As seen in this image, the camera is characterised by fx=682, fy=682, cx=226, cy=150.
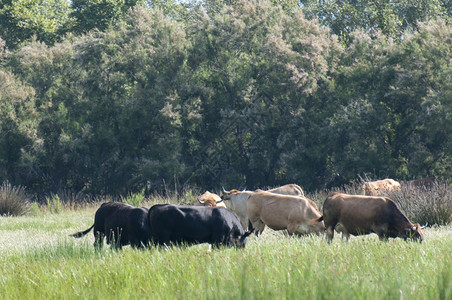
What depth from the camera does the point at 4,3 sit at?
44.2 metres

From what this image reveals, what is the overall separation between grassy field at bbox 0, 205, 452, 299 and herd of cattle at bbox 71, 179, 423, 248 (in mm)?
603

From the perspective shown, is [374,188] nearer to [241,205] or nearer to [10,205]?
[241,205]

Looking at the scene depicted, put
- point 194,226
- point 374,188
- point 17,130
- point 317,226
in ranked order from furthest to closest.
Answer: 1. point 17,130
2. point 374,188
3. point 317,226
4. point 194,226

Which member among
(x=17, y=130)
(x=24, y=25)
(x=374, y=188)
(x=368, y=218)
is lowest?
(x=374, y=188)

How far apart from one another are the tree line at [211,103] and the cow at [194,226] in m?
25.4

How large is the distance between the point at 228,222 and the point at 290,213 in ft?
9.36

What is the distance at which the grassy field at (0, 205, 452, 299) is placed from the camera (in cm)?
541

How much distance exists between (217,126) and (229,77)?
2.93 meters

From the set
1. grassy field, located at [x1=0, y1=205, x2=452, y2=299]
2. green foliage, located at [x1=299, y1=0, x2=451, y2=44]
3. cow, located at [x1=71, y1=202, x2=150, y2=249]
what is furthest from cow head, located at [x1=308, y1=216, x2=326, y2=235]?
green foliage, located at [x1=299, y1=0, x2=451, y2=44]

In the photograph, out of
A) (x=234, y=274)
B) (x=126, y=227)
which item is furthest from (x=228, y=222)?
(x=234, y=274)

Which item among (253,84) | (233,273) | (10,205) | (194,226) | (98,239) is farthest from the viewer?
(253,84)

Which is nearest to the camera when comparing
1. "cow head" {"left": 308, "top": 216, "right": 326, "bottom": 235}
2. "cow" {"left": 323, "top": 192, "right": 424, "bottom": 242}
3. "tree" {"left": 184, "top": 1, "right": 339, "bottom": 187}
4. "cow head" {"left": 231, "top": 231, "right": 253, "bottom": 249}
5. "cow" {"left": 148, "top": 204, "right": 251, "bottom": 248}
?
"cow head" {"left": 231, "top": 231, "right": 253, "bottom": 249}

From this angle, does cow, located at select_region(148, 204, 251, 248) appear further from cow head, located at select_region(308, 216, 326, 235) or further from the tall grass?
cow head, located at select_region(308, 216, 326, 235)

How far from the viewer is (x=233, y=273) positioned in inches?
258
